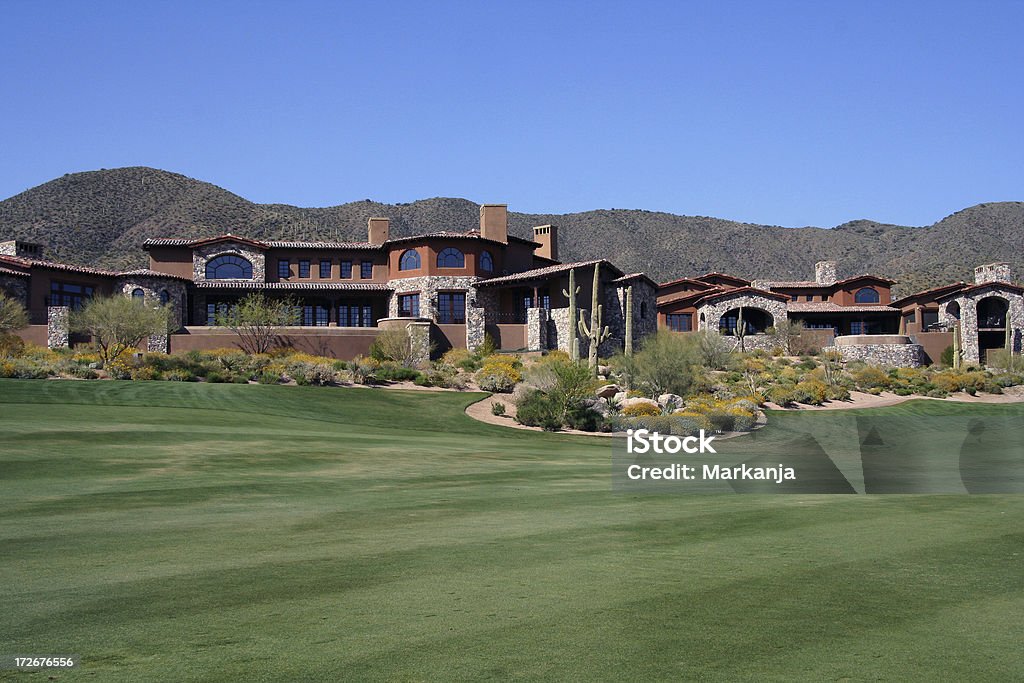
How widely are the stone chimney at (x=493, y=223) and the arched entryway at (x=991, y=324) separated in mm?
39244

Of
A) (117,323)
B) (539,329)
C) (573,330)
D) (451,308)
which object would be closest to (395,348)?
(451,308)

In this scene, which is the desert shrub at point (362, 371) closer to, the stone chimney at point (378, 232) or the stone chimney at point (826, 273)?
the stone chimney at point (378, 232)

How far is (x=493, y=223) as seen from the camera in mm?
66750

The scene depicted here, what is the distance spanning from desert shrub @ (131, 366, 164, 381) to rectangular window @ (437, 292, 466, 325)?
67.2 feet

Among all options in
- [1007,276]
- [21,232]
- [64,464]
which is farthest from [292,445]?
[21,232]

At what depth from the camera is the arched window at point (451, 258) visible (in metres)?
62.1

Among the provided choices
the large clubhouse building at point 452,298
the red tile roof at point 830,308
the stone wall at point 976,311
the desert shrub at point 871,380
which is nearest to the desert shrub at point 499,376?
the large clubhouse building at point 452,298

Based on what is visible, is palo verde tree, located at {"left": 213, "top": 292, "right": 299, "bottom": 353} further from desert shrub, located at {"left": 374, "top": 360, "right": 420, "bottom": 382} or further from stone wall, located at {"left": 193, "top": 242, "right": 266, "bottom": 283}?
desert shrub, located at {"left": 374, "top": 360, "right": 420, "bottom": 382}

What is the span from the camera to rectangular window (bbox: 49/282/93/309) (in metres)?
55.8

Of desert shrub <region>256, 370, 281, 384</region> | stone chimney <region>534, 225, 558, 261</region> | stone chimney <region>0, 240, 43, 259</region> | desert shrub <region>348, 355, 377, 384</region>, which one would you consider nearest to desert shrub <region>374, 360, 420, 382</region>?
desert shrub <region>348, 355, 377, 384</region>

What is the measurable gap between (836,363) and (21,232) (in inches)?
3296

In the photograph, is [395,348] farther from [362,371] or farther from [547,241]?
Answer: [547,241]

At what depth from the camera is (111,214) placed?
356 feet

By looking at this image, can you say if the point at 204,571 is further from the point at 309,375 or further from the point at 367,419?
the point at 309,375
